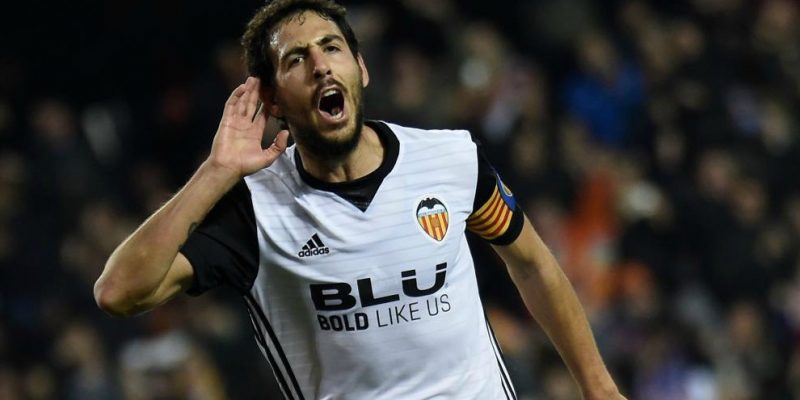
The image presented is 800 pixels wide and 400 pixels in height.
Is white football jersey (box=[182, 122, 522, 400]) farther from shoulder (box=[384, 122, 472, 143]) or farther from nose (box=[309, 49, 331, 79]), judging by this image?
nose (box=[309, 49, 331, 79])

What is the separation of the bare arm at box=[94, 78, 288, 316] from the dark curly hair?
256 mm

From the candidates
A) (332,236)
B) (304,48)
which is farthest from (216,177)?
(304,48)

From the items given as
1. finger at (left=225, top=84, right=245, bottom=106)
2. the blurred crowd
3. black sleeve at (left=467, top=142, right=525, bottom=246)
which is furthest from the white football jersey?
the blurred crowd

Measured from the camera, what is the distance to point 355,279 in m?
3.74

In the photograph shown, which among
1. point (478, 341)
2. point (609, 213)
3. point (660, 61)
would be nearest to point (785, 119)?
point (660, 61)

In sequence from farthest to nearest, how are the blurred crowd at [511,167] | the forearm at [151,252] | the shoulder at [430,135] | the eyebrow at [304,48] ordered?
1. the blurred crowd at [511,167]
2. the shoulder at [430,135]
3. the eyebrow at [304,48]
4. the forearm at [151,252]

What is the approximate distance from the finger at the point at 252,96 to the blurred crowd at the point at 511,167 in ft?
13.2

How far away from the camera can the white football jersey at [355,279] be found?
373 centimetres

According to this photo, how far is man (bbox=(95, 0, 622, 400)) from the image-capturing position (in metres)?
3.72

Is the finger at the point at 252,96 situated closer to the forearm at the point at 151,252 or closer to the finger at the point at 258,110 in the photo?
the finger at the point at 258,110

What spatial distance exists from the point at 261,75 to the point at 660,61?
677cm

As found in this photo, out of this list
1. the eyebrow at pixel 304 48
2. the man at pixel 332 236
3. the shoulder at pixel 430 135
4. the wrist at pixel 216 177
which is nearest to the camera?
the wrist at pixel 216 177

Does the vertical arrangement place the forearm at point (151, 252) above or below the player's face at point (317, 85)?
below

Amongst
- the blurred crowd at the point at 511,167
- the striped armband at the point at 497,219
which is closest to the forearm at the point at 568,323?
the striped armband at the point at 497,219
